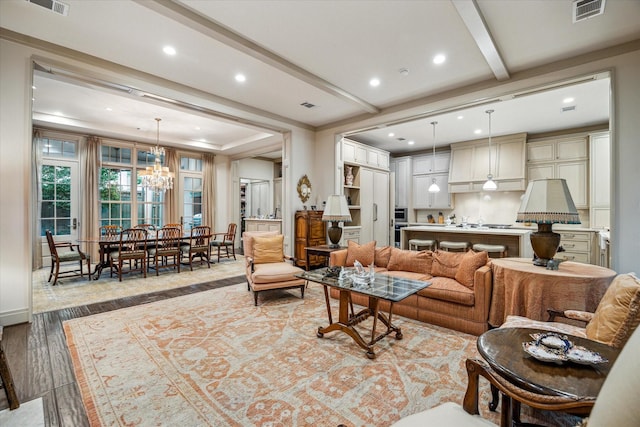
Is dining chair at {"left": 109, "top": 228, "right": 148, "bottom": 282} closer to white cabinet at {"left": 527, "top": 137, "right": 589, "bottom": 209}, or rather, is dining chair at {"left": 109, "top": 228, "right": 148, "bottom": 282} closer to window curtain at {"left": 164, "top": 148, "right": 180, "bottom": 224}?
window curtain at {"left": 164, "top": 148, "right": 180, "bottom": 224}

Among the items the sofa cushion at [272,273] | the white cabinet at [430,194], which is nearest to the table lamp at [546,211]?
the sofa cushion at [272,273]

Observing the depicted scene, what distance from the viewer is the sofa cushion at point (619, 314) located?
1497 mm

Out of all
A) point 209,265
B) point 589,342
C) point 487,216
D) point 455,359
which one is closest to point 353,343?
point 455,359

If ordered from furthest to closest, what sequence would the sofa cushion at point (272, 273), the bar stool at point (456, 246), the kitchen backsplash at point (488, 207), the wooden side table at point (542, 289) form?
the kitchen backsplash at point (488, 207)
the bar stool at point (456, 246)
the sofa cushion at point (272, 273)
the wooden side table at point (542, 289)

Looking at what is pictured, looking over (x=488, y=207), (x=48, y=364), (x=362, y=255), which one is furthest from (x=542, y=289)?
(x=488, y=207)

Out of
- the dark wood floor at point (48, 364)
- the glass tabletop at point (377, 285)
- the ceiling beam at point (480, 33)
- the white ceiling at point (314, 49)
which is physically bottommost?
the dark wood floor at point (48, 364)

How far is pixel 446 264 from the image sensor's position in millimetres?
3580

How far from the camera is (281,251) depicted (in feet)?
15.2

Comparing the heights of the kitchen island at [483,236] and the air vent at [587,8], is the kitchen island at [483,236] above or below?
below

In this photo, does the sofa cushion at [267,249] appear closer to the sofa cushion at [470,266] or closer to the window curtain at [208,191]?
the sofa cushion at [470,266]

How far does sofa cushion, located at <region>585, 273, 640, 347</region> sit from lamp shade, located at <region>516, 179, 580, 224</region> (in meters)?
1.03

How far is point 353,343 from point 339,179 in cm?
415

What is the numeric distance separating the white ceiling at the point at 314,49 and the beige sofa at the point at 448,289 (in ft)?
8.28

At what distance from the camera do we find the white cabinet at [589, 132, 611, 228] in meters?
5.71
